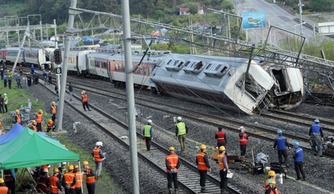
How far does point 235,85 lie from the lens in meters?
31.3

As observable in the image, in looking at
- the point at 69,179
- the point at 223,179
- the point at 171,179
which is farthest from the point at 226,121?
the point at 69,179

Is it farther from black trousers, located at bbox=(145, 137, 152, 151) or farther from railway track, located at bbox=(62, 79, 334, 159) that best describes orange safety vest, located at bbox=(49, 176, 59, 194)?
railway track, located at bbox=(62, 79, 334, 159)

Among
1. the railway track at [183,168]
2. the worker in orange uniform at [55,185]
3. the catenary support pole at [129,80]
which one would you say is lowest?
the railway track at [183,168]

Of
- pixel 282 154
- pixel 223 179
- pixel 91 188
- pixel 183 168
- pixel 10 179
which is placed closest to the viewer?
pixel 223 179

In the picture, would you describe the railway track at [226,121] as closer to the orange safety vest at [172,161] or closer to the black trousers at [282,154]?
the black trousers at [282,154]

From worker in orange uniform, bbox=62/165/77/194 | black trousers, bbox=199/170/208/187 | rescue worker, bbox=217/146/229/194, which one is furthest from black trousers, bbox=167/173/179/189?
worker in orange uniform, bbox=62/165/77/194

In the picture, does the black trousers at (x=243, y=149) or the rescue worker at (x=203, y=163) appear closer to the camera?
the rescue worker at (x=203, y=163)

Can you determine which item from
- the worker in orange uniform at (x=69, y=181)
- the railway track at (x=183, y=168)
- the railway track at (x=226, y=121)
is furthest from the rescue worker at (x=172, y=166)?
the railway track at (x=226, y=121)

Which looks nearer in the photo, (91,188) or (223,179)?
(223,179)

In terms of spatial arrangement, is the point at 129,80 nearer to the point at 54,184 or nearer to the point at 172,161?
the point at 172,161

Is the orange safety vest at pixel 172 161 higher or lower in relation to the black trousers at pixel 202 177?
higher

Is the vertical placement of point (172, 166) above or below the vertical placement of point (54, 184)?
above

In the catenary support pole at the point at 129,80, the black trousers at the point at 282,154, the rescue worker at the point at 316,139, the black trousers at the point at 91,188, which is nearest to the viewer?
the catenary support pole at the point at 129,80

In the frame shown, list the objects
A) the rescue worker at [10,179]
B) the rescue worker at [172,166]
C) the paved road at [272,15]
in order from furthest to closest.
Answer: the paved road at [272,15]
the rescue worker at [10,179]
the rescue worker at [172,166]
